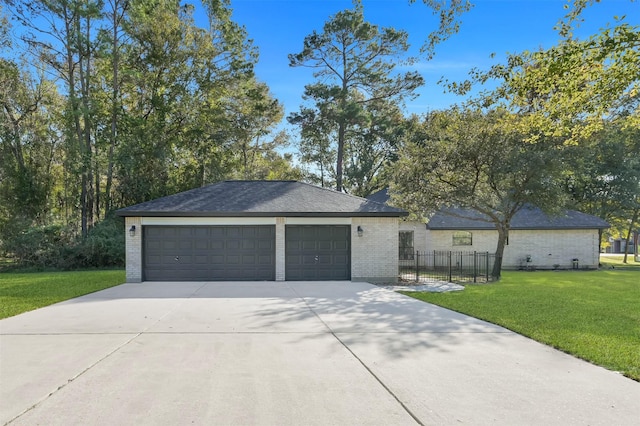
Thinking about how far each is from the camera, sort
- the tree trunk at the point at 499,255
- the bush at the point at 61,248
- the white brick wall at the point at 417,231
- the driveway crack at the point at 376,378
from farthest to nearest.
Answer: the white brick wall at the point at 417,231 → the bush at the point at 61,248 → the tree trunk at the point at 499,255 → the driveway crack at the point at 376,378

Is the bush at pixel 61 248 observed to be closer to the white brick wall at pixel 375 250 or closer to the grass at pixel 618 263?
the white brick wall at pixel 375 250

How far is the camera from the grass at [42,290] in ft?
30.7

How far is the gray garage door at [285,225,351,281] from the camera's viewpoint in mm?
14664

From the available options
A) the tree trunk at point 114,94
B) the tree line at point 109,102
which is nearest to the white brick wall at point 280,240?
the tree line at point 109,102

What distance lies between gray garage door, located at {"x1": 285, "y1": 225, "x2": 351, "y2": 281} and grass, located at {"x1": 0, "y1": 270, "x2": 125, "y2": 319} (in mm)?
6277

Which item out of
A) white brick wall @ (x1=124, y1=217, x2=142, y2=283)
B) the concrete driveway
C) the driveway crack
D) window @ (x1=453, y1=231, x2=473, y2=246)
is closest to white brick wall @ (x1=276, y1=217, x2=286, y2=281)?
white brick wall @ (x1=124, y1=217, x2=142, y2=283)

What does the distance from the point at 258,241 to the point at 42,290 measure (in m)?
6.82

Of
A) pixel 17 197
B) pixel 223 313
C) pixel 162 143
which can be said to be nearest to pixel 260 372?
pixel 223 313

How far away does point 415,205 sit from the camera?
53.7ft

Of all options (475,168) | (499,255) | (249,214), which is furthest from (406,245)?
(249,214)

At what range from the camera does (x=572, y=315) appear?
27.4 ft

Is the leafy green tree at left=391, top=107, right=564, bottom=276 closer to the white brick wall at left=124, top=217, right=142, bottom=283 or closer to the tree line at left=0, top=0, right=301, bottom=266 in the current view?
the white brick wall at left=124, top=217, right=142, bottom=283

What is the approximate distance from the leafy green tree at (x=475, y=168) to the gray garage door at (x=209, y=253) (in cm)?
618

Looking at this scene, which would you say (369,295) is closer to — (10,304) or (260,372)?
(260,372)
